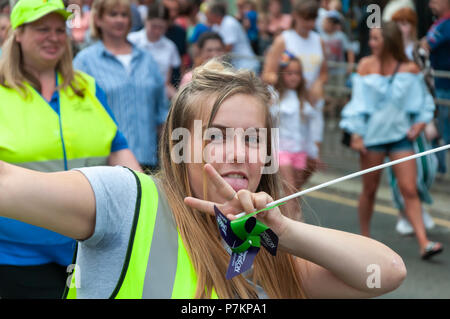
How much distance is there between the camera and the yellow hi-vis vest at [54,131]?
309 centimetres

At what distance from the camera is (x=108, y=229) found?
64.8 inches

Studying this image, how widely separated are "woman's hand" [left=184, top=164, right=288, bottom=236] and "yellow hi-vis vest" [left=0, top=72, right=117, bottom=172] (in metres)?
1.64

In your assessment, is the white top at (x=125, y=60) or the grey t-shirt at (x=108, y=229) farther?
the white top at (x=125, y=60)

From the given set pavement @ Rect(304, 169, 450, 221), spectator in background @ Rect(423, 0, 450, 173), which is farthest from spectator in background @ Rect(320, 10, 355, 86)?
spectator in background @ Rect(423, 0, 450, 173)

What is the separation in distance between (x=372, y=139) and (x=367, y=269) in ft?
14.7

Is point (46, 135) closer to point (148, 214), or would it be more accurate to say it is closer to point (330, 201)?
point (148, 214)

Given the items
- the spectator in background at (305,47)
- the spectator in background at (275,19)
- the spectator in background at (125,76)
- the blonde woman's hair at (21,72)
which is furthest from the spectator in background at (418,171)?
the spectator in background at (275,19)

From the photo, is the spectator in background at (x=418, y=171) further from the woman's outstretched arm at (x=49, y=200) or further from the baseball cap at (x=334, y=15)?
the woman's outstretched arm at (x=49, y=200)

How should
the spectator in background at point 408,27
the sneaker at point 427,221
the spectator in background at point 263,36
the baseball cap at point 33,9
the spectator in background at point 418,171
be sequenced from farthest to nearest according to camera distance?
the spectator in background at point 263,36
the spectator in background at point 408,27
the sneaker at point 427,221
the spectator in background at point 418,171
the baseball cap at point 33,9

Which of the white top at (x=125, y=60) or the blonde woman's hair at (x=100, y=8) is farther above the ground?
the blonde woman's hair at (x=100, y=8)

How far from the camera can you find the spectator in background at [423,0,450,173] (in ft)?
27.2

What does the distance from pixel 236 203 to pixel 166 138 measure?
42 centimetres

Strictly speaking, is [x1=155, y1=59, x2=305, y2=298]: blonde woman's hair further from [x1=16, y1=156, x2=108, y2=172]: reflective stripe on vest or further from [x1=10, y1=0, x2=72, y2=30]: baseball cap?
[x1=10, y1=0, x2=72, y2=30]: baseball cap

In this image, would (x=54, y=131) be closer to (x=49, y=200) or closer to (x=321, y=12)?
(x=49, y=200)
